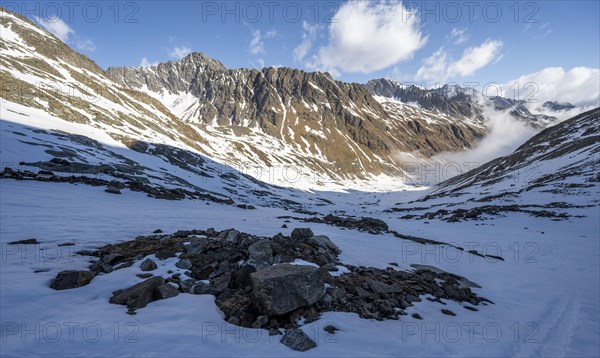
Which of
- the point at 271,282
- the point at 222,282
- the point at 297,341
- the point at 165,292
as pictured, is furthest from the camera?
the point at 222,282

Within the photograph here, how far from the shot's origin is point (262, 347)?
560cm

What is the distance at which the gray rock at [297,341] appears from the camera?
570cm

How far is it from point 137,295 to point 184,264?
7.23 ft

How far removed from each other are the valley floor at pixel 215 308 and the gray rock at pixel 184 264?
33cm

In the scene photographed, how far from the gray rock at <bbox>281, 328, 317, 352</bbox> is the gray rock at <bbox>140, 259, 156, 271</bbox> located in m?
5.15

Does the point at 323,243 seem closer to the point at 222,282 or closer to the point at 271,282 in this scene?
the point at 222,282

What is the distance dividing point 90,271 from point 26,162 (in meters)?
25.0

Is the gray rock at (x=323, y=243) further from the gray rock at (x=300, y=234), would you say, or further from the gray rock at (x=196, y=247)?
the gray rock at (x=196, y=247)

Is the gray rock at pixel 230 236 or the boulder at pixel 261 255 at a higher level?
the gray rock at pixel 230 236

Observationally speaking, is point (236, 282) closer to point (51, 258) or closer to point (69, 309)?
point (69, 309)

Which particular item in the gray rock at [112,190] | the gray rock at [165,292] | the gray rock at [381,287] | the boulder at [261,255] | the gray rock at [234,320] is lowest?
the gray rock at [234,320]

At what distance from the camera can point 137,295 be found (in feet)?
22.7

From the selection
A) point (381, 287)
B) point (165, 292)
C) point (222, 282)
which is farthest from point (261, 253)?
point (381, 287)

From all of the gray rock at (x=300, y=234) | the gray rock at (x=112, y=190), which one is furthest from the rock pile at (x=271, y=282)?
the gray rock at (x=112, y=190)
